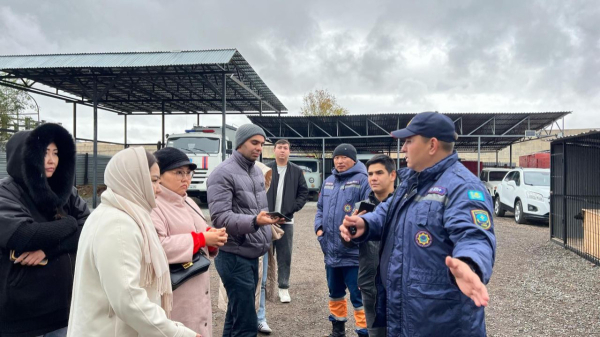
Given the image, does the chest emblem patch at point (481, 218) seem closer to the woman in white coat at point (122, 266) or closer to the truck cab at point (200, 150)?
the woman in white coat at point (122, 266)

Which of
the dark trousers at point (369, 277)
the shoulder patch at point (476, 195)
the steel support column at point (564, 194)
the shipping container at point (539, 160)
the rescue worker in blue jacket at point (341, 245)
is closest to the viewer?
the shoulder patch at point (476, 195)

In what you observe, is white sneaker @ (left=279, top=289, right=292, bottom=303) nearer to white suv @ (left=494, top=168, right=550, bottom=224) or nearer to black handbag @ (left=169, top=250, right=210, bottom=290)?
black handbag @ (left=169, top=250, right=210, bottom=290)

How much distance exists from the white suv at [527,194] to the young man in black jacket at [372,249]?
943 centimetres

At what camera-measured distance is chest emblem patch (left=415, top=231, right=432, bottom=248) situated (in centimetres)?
176

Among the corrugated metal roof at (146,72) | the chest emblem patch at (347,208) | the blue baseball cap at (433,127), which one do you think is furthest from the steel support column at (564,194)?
the corrugated metal roof at (146,72)

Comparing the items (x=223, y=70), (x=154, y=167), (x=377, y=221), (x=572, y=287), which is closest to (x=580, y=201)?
(x=572, y=287)

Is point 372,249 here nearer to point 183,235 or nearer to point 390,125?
point 183,235

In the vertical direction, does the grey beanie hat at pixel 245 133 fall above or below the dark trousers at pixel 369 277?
above

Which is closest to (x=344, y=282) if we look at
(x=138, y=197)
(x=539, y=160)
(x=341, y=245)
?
(x=341, y=245)

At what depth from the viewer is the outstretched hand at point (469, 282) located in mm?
1354

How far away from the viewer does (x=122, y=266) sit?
1475 millimetres

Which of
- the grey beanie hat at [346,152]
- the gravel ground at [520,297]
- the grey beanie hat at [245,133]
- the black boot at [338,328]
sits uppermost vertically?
the grey beanie hat at [245,133]

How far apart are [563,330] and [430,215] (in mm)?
3329

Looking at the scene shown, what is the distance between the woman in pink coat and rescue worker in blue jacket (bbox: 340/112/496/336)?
1.02 meters
